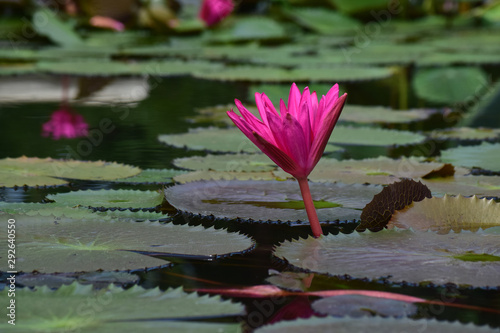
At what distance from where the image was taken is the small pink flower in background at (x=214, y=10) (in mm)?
5445

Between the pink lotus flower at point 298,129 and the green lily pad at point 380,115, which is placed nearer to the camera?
the pink lotus flower at point 298,129

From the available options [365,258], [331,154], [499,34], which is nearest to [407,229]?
[365,258]

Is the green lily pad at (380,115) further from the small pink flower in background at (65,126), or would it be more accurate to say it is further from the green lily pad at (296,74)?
the small pink flower in background at (65,126)

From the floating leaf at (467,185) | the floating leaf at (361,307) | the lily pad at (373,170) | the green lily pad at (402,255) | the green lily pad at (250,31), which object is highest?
the green lily pad at (250,31)

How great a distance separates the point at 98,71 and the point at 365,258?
8.57 feet

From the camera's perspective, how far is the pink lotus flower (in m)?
0.99

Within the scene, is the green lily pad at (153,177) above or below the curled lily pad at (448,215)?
above

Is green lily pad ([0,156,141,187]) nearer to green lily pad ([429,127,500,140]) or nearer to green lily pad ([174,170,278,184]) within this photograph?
green lily pad ([174,170,278,184])

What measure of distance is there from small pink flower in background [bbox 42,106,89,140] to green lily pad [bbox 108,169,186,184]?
575 millimetres

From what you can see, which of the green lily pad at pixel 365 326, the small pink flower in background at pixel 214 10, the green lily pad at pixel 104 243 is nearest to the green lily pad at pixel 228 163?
the green lily pad at pixel 104 243

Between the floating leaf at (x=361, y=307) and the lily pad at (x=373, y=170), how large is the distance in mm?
636

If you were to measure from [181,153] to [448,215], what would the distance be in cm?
89

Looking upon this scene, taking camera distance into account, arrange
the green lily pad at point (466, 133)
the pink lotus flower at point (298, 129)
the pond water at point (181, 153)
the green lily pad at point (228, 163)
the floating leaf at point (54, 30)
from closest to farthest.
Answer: the pond water at point (181, 153) → the pink lotus flower at point (298, 129) → the green lily pad at point (228, 163) → the green lily pad at point (466, 133) → the floating leaf at point (54, 30)

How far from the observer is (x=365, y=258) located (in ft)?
3.09
